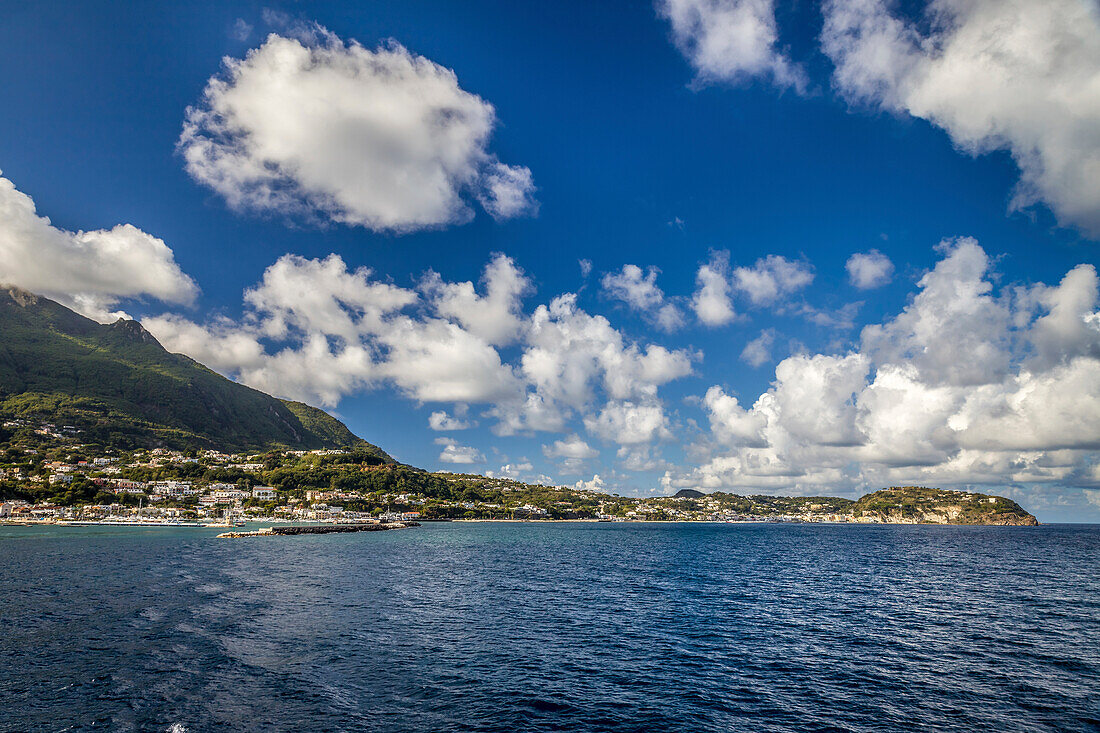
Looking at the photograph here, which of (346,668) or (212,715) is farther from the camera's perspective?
(346,668)

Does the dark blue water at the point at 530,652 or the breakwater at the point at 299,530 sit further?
the breakwater at the point at 299,530

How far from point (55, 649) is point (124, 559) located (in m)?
57.5

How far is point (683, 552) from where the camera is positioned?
385 feet

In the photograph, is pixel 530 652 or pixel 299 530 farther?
pixel 299 530

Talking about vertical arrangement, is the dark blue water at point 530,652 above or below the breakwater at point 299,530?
above

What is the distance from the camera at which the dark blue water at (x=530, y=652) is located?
24109 millimetres

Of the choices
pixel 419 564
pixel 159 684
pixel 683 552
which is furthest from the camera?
pixel 683 552

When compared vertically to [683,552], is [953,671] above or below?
above

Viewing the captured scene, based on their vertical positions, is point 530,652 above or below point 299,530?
above

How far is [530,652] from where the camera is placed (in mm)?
34688

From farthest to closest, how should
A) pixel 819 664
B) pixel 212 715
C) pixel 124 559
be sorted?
pixel 124 559 < pixel 819 664 < pixel 212 715

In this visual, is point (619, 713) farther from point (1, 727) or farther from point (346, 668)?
point (1, 727)

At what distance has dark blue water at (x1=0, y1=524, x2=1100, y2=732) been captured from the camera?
949 inches

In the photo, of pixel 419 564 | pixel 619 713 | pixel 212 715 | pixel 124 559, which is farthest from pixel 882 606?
pixel 124 559
